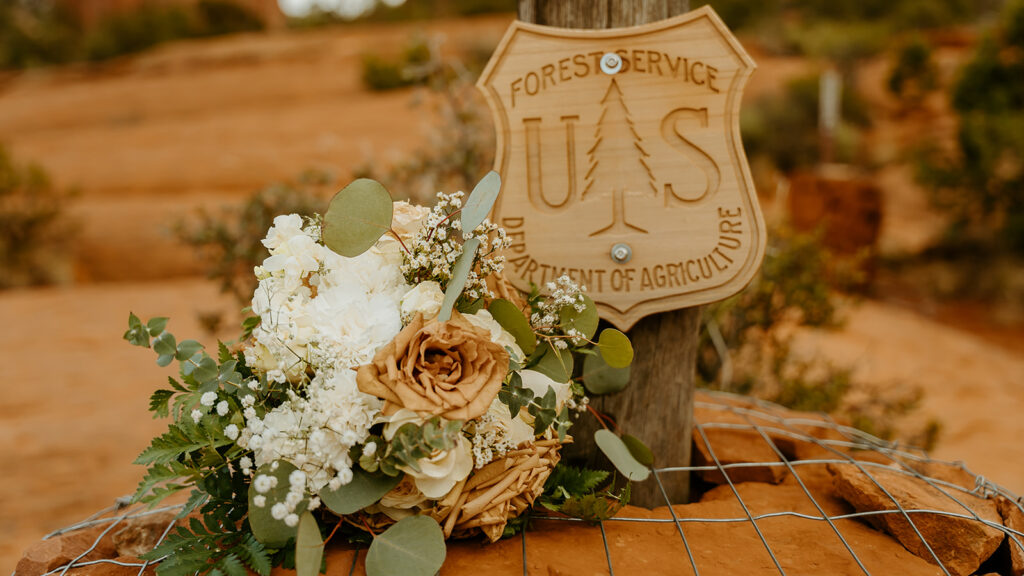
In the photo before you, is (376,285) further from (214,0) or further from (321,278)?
(214,0)

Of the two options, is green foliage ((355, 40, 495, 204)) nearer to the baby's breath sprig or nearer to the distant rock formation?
the baby's breath sprig

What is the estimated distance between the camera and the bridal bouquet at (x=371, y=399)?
46.8 inches

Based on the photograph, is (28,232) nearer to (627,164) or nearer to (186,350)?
(186,350)

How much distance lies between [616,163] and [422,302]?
709 millimetres

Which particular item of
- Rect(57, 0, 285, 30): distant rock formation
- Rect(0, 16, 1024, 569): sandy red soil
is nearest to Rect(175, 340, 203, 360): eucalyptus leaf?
Rect(0, 16, 1024, 569): sandy red soil

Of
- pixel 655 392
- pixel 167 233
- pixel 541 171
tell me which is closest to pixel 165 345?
pixel 541 171

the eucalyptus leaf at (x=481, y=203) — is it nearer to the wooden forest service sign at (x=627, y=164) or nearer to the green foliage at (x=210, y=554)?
the wooden forest service sign at (x=627, y=164)

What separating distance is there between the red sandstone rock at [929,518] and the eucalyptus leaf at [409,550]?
3.44ft

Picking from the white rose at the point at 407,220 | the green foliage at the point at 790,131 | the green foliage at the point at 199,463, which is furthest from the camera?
the green foliage at the point at 790,131

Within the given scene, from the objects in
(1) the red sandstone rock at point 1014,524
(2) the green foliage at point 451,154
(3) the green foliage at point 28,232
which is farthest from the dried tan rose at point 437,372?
(3) the green foliage at point 28,232

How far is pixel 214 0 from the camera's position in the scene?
2116 cm

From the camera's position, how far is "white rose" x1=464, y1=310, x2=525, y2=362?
1.38 m

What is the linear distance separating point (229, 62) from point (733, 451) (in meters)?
16.4

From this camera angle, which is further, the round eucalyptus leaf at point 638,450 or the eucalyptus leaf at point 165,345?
the round eucalyptus leaf at point 638,450
